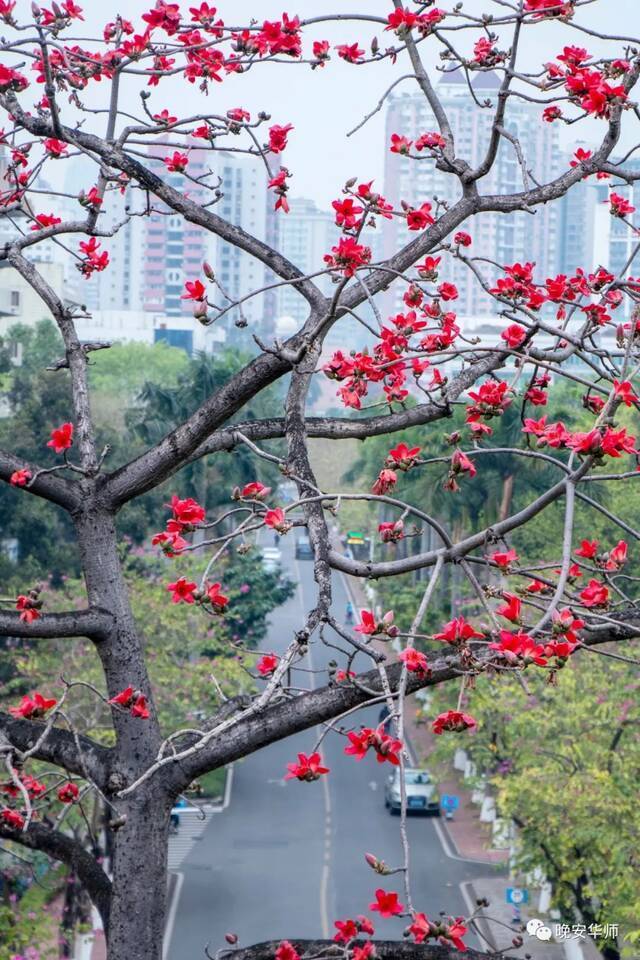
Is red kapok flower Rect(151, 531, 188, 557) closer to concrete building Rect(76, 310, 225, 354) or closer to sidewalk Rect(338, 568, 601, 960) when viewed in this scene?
sidewalk Rect(338, 568, 601, 960)

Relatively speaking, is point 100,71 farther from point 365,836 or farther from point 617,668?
point 365,836

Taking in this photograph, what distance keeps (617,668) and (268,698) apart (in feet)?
55.1

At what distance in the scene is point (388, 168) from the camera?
6353 inches

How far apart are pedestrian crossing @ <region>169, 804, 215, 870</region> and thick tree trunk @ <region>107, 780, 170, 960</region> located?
2136cm

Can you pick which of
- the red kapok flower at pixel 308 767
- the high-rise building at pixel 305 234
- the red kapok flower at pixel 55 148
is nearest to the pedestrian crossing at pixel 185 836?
the red kapok flower at pixel 55 148

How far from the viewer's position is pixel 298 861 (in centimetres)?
2614

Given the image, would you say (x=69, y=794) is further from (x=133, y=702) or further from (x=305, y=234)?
(x=305, y=234)

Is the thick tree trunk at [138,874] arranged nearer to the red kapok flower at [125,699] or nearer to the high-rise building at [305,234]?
the red kapok flower at [125,699]

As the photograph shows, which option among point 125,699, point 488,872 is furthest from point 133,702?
point 488,872

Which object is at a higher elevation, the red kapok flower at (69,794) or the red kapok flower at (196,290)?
the red kapok flower at (196,290)

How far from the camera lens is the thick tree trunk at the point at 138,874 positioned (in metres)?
4.49

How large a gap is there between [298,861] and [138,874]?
2236 cm

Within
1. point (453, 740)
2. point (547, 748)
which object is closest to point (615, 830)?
point (547, 748)

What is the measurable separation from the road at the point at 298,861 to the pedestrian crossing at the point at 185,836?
0.16m
